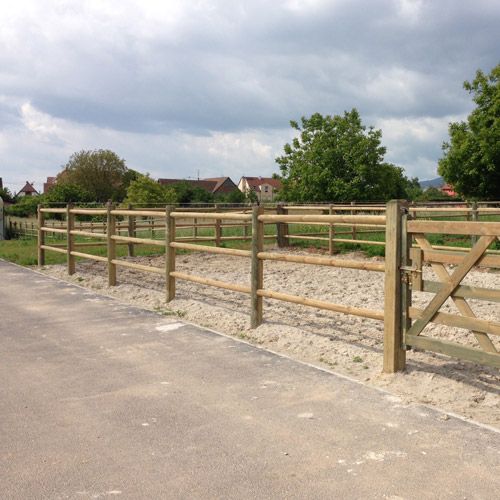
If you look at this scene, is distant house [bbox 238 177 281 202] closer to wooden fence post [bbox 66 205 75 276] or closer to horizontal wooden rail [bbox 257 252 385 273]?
wooden fence post [bbox 66 205 75 276]

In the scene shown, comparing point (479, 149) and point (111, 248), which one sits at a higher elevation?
point (479, 149)

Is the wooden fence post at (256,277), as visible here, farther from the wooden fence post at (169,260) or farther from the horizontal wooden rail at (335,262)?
the wooden fence post at (169,260)

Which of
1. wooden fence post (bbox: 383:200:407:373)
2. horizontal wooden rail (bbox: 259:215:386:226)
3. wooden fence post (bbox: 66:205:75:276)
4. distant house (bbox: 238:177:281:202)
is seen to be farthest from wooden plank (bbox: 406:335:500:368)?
distant house (bbox: 238:177:281:202)

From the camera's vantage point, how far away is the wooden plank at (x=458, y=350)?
160 inches

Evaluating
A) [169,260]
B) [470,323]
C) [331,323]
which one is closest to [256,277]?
[331,323]

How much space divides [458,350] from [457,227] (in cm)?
96

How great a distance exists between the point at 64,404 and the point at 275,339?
2.55 m

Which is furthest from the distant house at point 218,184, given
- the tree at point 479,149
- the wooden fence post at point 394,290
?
the wooden fence post at point 394,290

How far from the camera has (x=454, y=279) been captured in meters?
4.23

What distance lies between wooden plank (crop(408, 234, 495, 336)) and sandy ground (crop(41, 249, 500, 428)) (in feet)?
1.70

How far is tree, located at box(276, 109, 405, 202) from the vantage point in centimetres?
4056

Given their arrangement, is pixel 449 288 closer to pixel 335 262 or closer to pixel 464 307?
pixel 464 307

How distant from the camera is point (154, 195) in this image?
5803cm

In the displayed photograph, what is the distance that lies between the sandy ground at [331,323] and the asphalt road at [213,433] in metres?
0.35
